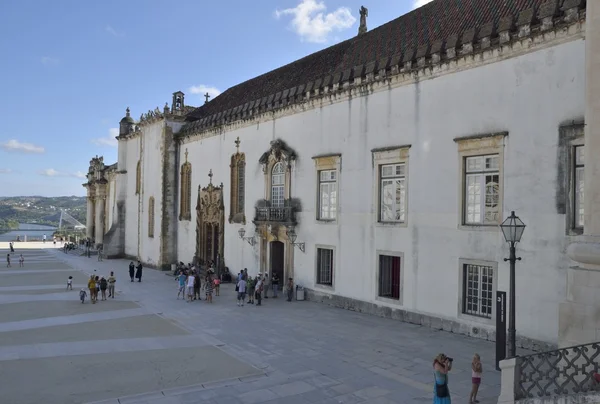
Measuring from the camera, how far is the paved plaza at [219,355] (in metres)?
10.5

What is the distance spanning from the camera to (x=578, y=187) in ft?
43.1

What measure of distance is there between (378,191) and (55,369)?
12519mm

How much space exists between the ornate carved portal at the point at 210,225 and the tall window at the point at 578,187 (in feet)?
68.2

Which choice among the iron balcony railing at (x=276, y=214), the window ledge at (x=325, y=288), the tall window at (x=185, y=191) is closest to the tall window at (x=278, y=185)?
the iron balcony railing at (x=276, y=214)

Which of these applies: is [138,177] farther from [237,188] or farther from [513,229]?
[513,229]

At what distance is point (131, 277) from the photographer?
29828 mm

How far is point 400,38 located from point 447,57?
564 centimetres

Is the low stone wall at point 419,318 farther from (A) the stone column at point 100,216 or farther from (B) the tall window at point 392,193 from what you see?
(A) the stone column at point 100,216

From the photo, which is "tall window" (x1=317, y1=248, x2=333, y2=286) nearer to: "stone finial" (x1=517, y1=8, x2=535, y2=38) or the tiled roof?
the tiled roof

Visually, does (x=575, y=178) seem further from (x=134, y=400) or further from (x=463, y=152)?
(x=134, y=400)

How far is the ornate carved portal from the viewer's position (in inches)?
1182

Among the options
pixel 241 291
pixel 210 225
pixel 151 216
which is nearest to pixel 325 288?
pixel 241 291

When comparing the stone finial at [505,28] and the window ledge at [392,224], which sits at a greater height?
the stone finial at [505,28]

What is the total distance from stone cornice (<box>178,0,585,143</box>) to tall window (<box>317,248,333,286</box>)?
22.2ft
